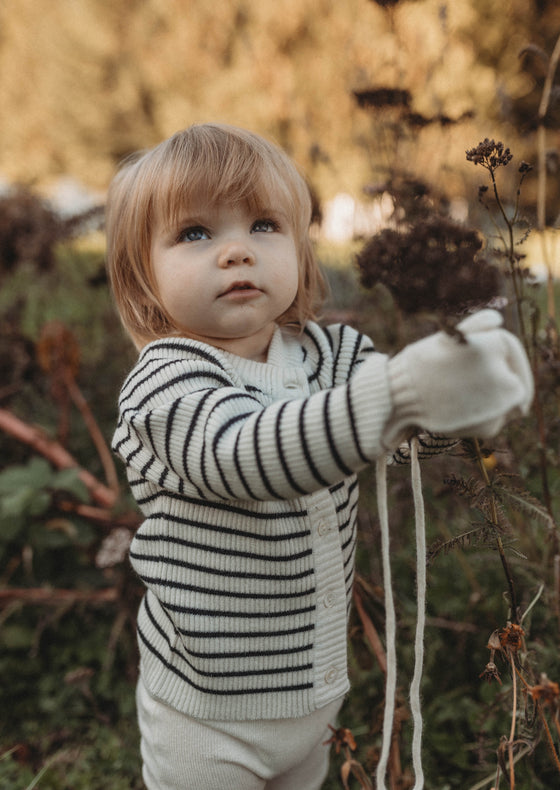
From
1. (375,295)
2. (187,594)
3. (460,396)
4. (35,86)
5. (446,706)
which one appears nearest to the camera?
(460,396)

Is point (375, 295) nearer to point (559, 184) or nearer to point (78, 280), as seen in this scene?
point (78, 280)

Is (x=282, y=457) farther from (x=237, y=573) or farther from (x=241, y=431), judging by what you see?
(x=237, y=573)

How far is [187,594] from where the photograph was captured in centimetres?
109

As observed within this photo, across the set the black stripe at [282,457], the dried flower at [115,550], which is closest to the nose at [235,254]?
the black stripe at [282,457]

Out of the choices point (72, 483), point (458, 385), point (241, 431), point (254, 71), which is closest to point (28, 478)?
point (72, 483)

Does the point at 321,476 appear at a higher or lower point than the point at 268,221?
lower

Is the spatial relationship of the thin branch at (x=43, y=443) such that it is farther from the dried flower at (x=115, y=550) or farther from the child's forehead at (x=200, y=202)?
the child's forehead at (x=200, y=202)

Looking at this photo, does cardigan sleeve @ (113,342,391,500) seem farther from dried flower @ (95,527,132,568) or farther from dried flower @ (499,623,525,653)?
dried flower @ (95,527,132,568)

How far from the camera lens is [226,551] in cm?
108

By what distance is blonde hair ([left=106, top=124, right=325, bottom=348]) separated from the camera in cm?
108

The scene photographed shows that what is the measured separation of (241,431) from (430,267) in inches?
23.8

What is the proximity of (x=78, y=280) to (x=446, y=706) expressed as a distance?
3428mm

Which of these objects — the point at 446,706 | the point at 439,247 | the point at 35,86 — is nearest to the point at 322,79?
the point at 439,247

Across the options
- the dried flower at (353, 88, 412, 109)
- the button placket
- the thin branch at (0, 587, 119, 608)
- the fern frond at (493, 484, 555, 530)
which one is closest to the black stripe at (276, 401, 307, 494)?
the button placket
